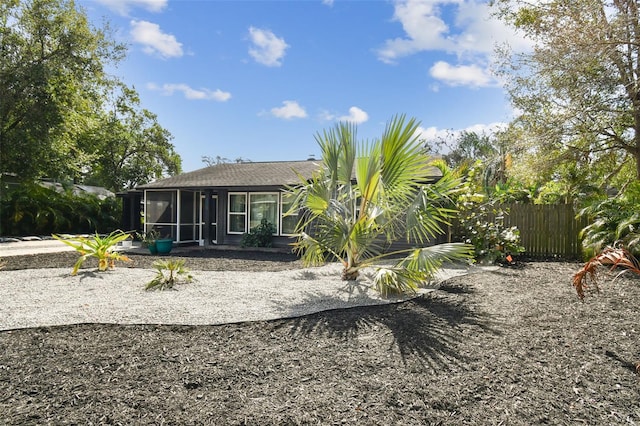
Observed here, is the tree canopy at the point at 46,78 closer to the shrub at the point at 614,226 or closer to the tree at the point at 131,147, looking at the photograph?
the tree at the point at 131,147

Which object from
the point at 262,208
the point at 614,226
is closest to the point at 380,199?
the point at 614,226

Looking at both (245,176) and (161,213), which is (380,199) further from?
(161,213)

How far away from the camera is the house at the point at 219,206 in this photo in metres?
13.8

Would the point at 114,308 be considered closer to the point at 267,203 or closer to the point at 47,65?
the point at 267,203

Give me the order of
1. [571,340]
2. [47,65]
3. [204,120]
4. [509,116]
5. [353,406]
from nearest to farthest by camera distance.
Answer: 1. [353,406]
2. [571,340]
3. [509,116]
4. [47,65]
5. [204,120]

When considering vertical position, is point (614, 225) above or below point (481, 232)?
above

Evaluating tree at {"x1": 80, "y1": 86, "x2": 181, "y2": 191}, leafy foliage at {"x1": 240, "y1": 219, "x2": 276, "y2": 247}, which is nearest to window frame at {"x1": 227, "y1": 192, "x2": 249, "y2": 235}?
leafy foliage at {"x1": 240, "y1": 219, "x2": 276, "y2": 247}

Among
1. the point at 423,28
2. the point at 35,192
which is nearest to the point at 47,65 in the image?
the point at 35,192

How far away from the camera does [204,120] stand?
18047 mm

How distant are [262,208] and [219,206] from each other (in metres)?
1.71

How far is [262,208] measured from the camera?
560 inches

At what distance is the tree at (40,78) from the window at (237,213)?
8860 mm

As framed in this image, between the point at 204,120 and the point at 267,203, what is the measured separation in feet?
21.4

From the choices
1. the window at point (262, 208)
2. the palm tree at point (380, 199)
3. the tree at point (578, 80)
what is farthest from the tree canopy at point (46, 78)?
the tree at point (578, 80)
